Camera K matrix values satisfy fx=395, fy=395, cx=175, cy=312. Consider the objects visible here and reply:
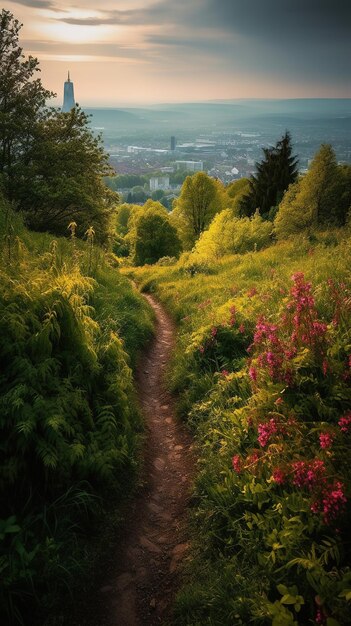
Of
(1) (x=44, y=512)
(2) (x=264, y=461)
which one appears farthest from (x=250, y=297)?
(1) (x=44, y=512)

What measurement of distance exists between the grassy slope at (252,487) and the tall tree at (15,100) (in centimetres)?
1504

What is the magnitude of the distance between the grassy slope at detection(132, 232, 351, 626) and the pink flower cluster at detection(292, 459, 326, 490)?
16 centimetres

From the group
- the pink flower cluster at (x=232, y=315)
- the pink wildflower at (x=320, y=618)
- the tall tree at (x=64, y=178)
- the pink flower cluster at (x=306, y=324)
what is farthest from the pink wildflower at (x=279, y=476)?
the tall tree at (x=64, y=178)

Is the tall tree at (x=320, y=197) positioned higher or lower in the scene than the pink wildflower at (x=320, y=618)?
higher

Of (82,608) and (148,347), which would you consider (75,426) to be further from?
(148,347)

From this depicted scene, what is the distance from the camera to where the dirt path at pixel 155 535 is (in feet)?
14.6

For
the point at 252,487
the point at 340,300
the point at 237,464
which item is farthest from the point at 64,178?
the point at 252,487

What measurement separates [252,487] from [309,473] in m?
0.93

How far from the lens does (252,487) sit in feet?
15.3

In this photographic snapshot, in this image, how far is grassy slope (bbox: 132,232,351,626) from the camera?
11.8 feet

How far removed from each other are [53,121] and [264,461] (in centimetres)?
2322

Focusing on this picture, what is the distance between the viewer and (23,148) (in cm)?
2031

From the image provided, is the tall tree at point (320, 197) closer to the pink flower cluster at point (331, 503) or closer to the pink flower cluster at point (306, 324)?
the pink flower cluster at point (306, 324)

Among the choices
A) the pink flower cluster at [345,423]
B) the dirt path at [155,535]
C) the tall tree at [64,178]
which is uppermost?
the tall tree at [64,178]
